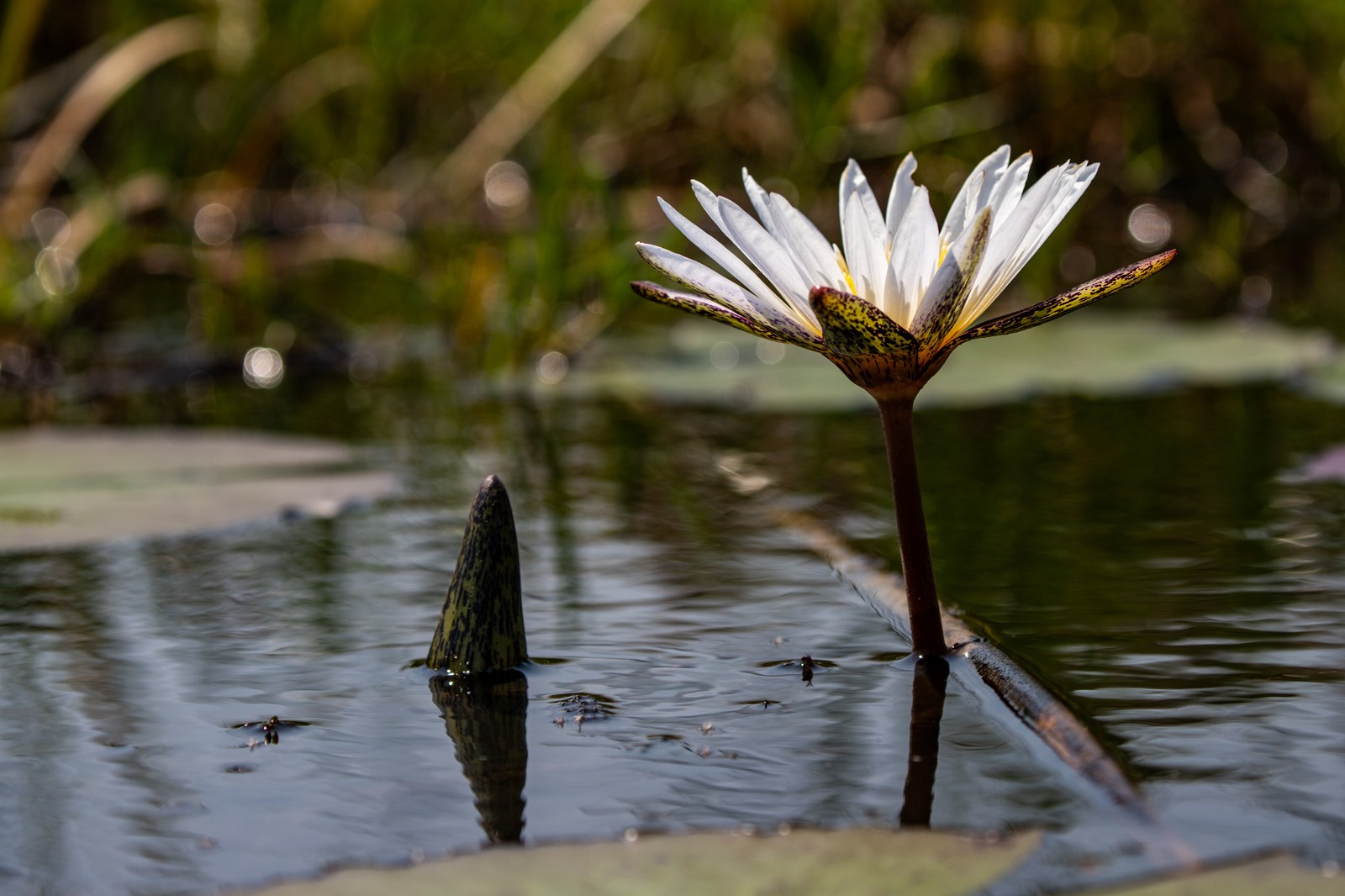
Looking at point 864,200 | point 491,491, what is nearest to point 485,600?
point 491,491

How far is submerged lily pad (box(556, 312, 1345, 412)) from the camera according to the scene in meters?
2.63

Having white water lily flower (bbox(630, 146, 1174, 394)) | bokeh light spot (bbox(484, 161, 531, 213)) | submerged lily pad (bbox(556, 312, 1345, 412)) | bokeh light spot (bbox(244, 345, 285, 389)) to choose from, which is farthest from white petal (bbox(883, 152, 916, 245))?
bokeh light spot (bbox(484, 161, 531, 213))

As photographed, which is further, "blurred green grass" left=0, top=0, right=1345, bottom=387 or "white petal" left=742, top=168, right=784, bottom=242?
"blurred green grass" left=0, top=0, right=1345, bottom=387

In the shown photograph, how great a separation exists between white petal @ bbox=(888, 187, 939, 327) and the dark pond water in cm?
29

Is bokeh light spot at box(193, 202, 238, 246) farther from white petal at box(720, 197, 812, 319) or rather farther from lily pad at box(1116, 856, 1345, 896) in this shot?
lily pad at box(1116, 856, 1345, 896)

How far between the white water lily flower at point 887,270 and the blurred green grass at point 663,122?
2597 millimetres

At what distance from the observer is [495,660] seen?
127cm

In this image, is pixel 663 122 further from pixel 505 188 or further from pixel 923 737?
pixel 923 737

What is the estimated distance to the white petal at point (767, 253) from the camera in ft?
3.68

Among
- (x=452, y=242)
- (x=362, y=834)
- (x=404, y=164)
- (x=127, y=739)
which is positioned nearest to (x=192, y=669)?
(x=127, y=739)

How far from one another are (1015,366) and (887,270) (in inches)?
70.7

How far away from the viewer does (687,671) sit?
1.27 m

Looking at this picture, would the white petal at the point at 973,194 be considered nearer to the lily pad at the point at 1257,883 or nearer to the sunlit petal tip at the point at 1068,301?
the sunlit petal tip at the point at 1068,301

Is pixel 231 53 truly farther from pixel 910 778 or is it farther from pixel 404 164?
pixel 910 778
